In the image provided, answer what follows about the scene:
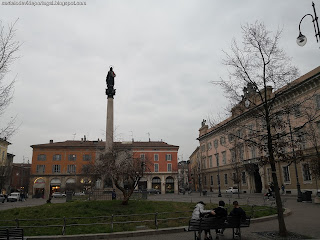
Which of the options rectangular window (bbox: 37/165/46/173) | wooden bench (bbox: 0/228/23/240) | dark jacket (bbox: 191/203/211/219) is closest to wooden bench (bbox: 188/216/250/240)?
dark jacket (bbox: 191/203/211/219)

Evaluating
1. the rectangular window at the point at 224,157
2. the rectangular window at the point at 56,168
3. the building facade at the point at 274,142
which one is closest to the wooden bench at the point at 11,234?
the building facade at the point at 274,142

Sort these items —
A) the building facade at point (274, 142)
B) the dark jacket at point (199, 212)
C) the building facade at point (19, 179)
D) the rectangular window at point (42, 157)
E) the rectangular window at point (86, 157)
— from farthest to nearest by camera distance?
the building facade at point (19, 179) < the rectangular window at point (86, 157) < the rectangular window at point (42, 157) < the building facade at point (274, 142) < the dark jacket at point (199, 212)

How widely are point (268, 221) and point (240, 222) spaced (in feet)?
15.3

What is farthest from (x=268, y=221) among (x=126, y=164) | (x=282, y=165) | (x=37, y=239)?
(x=282, y=165)

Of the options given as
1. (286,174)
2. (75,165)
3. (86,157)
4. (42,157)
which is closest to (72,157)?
(75,165)

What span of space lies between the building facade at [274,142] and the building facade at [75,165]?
839 centimetres

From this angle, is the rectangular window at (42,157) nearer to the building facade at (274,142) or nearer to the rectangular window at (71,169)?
the rectangular window at (71,169)

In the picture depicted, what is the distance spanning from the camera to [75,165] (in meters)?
64.2

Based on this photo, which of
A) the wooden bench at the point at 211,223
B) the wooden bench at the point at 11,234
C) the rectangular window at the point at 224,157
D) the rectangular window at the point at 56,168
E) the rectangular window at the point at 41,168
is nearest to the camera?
the wooden bench at the point at 11,234

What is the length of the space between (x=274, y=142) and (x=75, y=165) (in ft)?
195

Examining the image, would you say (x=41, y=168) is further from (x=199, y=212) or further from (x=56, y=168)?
(x=199, y=212)

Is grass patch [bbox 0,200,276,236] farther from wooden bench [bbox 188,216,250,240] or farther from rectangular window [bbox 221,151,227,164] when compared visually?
rectangular window [bbox 221,151,227,164]

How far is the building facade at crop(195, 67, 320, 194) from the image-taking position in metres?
11.3

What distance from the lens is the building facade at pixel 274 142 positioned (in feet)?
37.1
